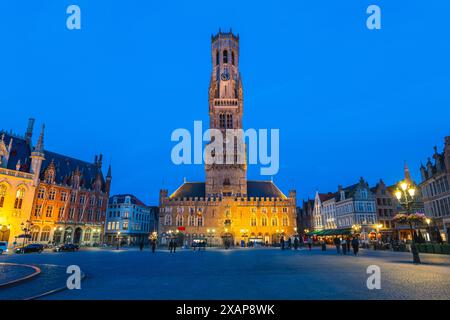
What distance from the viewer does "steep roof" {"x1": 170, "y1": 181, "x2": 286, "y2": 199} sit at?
237 ft

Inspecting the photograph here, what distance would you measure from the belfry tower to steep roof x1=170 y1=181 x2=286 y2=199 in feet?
14.6

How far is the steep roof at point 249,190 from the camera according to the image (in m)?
72.3

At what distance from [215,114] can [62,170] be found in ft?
131

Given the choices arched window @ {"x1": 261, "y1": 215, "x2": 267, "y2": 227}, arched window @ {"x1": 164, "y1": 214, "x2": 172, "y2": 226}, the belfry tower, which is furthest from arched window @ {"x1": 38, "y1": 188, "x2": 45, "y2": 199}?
arched window @ {"x1": 261, "y1": 215, "x2": 267, "y2": 227}

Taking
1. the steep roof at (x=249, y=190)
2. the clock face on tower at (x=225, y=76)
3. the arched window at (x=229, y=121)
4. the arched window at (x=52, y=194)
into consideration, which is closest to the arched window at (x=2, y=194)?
the arched window at (x=52, y=194)

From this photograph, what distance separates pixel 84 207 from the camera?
2360 inches

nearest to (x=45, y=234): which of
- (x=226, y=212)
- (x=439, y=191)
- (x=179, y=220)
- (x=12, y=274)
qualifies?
(x=179, y=220)

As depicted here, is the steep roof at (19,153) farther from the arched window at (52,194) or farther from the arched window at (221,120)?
the arched window at (221,120)

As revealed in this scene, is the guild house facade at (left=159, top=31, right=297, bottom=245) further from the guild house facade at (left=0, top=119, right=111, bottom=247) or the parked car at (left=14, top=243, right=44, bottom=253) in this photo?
the parked car at (left=14, top=243, right=44, bottom=253)
